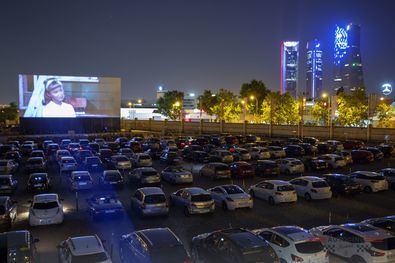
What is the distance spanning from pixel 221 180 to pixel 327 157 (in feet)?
32.8

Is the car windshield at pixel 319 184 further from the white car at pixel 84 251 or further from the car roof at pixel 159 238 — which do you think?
the white car at pixel 84 251

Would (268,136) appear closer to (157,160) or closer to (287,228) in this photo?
(157,160)

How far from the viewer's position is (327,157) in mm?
34500

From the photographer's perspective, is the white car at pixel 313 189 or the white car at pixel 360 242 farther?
the white car at pixel 313 189

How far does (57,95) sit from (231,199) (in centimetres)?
5121

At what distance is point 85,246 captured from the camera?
1202cm

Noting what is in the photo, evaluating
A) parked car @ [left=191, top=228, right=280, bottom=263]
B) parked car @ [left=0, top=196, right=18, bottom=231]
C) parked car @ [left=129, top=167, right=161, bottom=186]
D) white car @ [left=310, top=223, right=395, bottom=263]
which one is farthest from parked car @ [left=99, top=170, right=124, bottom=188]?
white car @ [left=310, top=223, right=395, bottom=263]

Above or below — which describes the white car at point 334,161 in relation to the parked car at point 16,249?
above

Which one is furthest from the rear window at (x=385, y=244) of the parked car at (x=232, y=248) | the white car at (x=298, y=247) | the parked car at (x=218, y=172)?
the parked car at (x=218, y=172)

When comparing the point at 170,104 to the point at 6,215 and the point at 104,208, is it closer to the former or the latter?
the point at 104,208

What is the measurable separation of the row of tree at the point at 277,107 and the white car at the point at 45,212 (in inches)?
2303

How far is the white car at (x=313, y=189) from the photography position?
76.6 ft

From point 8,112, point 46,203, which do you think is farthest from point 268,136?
point 8,112

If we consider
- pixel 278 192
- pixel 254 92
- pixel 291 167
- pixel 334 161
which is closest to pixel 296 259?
pixel 278 192
